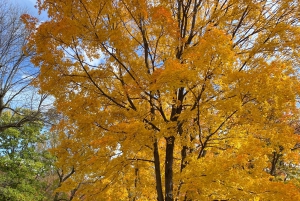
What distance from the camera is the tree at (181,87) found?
3.86m

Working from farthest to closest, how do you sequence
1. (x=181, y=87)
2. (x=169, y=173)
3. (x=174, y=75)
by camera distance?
(x=169, y=173)
(x=181, y=87)
(x=174, y=75)

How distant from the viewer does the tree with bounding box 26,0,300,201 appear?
3855mm

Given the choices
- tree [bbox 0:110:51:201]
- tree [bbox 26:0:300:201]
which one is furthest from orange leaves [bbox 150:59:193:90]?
tree [bbox 0:110:51:201]

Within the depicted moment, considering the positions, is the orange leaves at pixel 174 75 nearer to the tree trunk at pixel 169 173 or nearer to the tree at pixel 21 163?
the tree trunk at pixel 169 173

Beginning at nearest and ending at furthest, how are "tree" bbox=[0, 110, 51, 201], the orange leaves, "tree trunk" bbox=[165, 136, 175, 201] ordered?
the orange leaves, "tree trunk" bbox=[165, 136, 175, 201], "tree" bbox=[0, 110, 51, 201]

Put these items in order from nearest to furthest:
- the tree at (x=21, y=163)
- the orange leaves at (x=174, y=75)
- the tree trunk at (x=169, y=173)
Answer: the orange leaves at (x=174, y=75), the tree trunk at (x=169, y=173), the tree at (x=21, y=163)

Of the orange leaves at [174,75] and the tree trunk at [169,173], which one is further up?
the orange leaves at [174,75]

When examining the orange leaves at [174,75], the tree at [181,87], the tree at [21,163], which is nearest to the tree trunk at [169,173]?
the tree at [181,87]

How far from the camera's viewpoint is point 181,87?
4711mm

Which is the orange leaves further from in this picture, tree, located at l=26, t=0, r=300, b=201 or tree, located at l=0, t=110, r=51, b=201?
tree, located at l=0, t=110, r=51, b=201

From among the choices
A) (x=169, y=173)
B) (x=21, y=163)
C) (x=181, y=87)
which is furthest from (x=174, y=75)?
(x=21, y=163)

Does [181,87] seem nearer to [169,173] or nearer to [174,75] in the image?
[174,75]

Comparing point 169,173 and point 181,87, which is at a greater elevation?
point 181,87

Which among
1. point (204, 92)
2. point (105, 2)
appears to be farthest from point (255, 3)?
point (105, 2)
